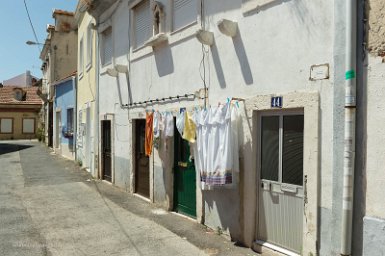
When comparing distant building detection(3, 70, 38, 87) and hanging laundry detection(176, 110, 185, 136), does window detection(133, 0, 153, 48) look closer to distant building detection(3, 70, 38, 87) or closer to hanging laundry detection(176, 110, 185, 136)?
hanging laundry detection(176, 110, 185, 136)

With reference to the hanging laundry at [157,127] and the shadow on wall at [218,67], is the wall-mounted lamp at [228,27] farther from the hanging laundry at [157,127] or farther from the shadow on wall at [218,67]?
the hanging laundry at [157,127]

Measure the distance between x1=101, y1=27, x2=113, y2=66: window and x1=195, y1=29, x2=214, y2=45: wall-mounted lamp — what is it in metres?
5.94

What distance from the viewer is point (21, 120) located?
3725 centimetres

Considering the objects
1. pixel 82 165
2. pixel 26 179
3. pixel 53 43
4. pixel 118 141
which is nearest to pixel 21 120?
pixel 53 43

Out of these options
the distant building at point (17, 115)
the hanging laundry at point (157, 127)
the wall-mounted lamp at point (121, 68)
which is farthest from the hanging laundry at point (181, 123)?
the distant building at point (17, 115)

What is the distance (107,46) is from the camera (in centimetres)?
1232

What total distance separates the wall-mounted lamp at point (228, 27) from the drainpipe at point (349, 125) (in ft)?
7.01

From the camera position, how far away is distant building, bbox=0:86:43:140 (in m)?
36.6

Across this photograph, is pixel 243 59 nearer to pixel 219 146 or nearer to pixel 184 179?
pixel 219 146

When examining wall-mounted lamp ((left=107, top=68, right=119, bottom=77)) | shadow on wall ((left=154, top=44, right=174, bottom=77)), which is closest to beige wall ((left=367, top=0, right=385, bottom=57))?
shadow on wall ((left=154, top=44, right=174, bottom=77))

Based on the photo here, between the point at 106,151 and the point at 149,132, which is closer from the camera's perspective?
the point at 149,132

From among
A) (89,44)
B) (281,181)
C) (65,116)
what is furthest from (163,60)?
(65,116)

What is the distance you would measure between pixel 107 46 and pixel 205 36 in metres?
6.46

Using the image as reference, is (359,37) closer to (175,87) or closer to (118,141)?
(175,87)
